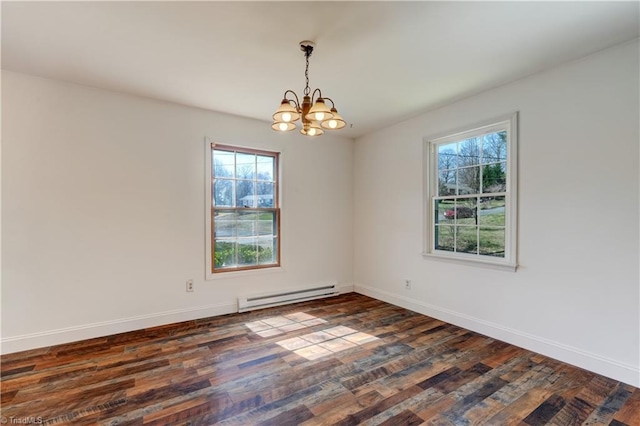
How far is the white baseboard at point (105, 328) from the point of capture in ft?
9.10

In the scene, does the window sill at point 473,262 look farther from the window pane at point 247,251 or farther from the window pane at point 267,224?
the window pane at point 247,251

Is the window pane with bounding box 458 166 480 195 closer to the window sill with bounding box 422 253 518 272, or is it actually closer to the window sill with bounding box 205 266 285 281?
the window sill with bounding box 422 253 518 272

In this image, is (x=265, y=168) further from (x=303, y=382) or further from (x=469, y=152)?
(x=303, y=382)

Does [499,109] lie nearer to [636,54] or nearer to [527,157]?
[527,157]

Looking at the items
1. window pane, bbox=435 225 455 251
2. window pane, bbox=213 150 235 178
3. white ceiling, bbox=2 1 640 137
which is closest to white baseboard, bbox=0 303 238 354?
window pane, bbox=213 150 235 178

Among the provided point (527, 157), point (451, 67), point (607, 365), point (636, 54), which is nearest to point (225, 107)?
point (451, 67)

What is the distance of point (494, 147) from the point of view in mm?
3193

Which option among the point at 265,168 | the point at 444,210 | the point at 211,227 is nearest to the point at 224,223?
the point at 211,227

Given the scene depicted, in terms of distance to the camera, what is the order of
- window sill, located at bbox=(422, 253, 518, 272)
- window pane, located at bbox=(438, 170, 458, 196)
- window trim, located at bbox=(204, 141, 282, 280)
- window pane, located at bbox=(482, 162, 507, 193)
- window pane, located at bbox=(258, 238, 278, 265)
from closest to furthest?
1. window sill, located at bbox=(422, 253, 518, 272)
2. window pane, located at bbox=(482, 162, 507, 193)
3. window pane, located at bbox=(438, 170, 458, 196)
4. window trim, located at bbox=(204, 141, 282, 280)
5. window pane, located at bbox=(258, 238, 278, 265)

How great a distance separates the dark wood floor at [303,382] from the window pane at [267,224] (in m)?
1.40

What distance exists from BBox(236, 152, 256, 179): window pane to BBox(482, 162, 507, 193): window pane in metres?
2.87

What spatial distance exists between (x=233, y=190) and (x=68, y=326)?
2.21m

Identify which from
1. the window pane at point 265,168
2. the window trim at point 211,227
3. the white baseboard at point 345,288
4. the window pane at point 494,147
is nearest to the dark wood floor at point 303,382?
the window trim at point 211,227

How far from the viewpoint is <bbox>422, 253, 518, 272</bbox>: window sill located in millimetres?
2983
